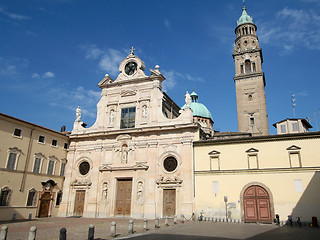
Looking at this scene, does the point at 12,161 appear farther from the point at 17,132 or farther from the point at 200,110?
the point at 200,110

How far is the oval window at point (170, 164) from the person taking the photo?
28.9 metres

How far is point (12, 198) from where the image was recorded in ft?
84.8

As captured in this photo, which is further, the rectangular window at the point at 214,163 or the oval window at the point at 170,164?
the oval window at the point at 170,164

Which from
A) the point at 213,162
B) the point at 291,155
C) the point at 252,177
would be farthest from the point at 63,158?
the point at 291,155

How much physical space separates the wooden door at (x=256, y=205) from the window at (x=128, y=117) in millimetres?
15246

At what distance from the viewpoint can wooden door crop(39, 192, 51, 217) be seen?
94.7ft

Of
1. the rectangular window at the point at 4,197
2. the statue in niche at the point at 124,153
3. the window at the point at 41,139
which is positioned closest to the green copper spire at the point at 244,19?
the statue in niche at the point at 124,153

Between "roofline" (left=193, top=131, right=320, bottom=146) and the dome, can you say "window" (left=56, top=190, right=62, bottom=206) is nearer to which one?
"roofline" (left=193, top=131, right=320, bottom=146)

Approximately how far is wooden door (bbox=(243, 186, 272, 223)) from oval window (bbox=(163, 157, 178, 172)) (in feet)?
25.5

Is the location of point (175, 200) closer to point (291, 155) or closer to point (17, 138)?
point (291, 155)

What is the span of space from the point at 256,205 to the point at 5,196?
2404 centimetres

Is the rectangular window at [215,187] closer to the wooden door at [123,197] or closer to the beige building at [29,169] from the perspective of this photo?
the wooden door at [123,197]

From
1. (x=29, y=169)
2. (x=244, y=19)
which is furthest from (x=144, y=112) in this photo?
(x=244, y=19)

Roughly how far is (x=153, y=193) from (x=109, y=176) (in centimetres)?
593
